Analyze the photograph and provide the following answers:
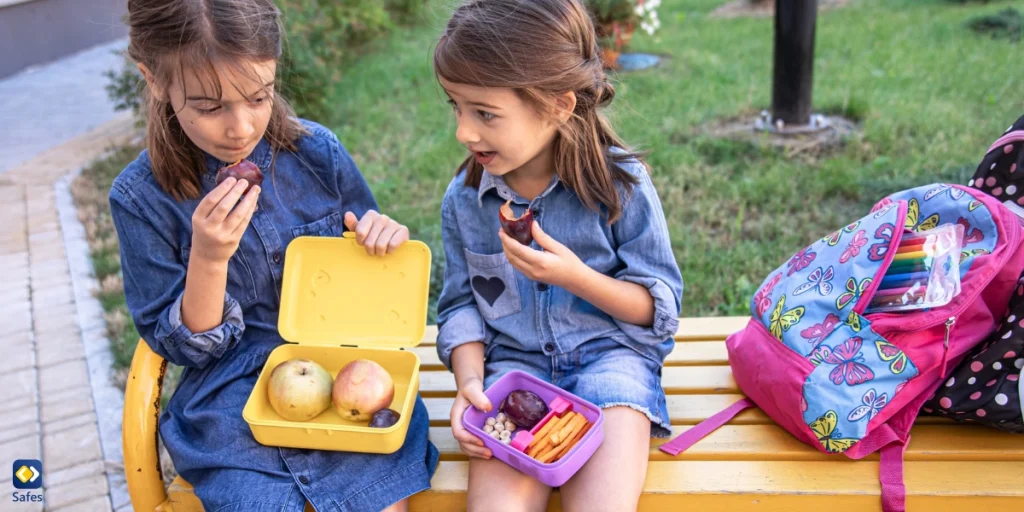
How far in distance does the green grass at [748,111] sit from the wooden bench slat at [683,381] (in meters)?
0.74

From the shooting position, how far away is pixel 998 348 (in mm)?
1832

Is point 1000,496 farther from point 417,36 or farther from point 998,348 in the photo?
point 417,36

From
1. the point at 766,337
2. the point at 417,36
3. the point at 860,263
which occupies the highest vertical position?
the point at 860,263

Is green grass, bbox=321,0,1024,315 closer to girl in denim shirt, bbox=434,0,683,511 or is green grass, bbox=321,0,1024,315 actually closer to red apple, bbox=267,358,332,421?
girl in denim shirt, bbox=434,0,683,511

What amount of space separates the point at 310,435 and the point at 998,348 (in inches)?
60.8

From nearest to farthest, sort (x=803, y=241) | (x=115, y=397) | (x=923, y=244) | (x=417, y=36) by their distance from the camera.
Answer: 1. (x=923, y=244)
2. (x=115, y=397)
3. (x=803, y=241)
4. (x=417, y=36)

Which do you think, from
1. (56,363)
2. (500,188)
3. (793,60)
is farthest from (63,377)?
(793,60)

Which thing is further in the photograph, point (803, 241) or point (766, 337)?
point (803, 241)

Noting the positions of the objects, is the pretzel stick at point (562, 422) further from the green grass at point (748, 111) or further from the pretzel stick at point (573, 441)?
the green grass at point (748, 111)

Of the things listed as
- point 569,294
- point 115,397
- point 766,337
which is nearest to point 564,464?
point 569,294

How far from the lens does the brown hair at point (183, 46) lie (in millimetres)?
1808

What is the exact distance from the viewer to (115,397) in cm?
314

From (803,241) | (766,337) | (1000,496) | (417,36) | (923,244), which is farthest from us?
(417,36)

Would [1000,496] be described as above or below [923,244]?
below
